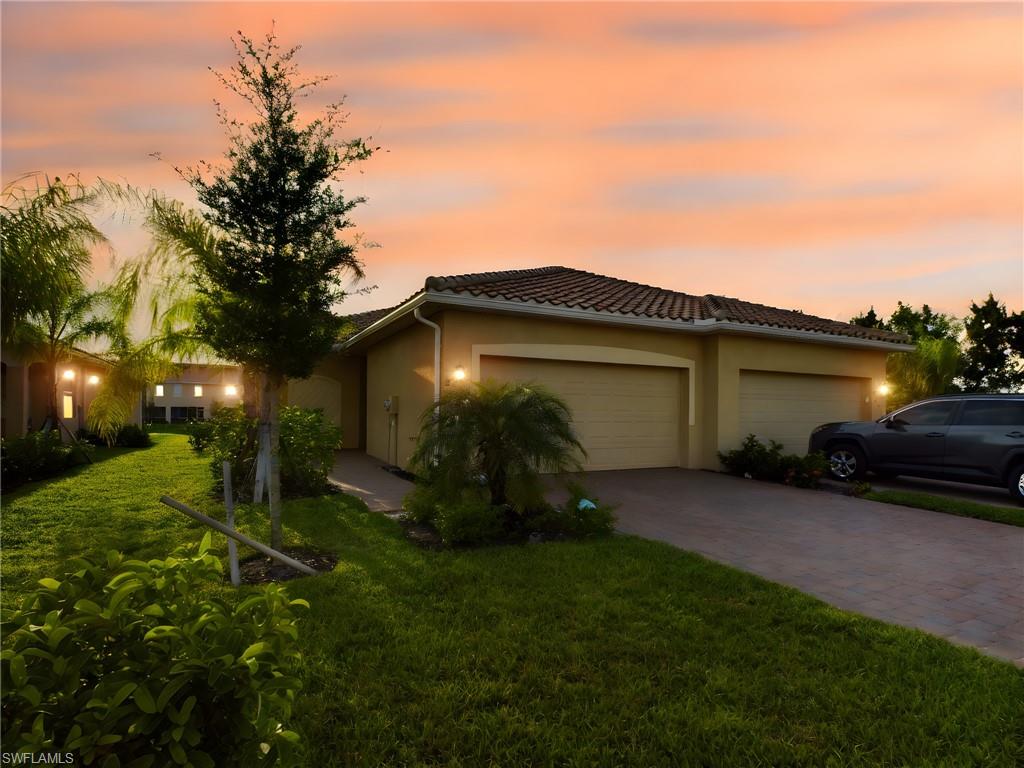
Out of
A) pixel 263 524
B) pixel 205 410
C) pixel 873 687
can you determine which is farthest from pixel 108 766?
pixel 205 410

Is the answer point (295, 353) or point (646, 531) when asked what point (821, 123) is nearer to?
point (646, 531)

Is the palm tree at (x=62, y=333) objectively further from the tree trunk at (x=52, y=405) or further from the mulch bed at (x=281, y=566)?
the mulch bed at (x=281, y=566)

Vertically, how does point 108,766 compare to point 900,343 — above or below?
below

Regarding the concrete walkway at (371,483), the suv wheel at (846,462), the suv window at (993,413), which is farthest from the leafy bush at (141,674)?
the suv wheel at (846,462)

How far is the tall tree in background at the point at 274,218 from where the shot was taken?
5.62 m

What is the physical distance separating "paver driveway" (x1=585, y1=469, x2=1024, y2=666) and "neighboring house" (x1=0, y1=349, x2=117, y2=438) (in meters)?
16.1

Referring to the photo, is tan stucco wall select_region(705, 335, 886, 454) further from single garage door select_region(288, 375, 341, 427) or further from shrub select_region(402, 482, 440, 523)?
single garage door select_region(288, 375, 341, 427)

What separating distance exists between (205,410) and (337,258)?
43.0 metres

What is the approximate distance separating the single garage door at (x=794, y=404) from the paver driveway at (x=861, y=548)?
292cm

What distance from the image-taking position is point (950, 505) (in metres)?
7.84

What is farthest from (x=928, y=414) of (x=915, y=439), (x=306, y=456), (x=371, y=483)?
(x=306, y=456)

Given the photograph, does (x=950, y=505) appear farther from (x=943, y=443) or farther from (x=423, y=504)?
(x=423, y=504)

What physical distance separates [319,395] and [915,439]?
14.5 metres

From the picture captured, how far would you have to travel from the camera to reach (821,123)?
7.16 m
